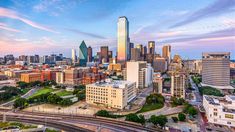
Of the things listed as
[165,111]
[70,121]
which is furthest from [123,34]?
[70,121]

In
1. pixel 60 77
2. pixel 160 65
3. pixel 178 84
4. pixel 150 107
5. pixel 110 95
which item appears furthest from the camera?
pixel 160 65

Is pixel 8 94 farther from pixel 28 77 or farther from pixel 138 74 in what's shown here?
pixel 138 74

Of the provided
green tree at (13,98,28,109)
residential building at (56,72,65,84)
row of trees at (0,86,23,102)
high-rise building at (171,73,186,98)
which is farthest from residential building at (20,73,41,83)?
high-rise building at (171,73,186,98)

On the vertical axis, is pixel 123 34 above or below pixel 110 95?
above

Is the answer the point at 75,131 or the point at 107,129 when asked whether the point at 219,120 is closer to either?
the point at 107,129

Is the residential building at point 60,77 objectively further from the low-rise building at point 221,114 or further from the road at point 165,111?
the low-rise building at point 221,114

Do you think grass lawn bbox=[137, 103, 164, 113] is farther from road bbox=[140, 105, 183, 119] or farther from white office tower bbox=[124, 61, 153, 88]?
white office tower bbox=[124, 61, 153, 88]

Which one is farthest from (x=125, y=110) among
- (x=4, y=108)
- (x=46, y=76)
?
(x=46, y=76)
